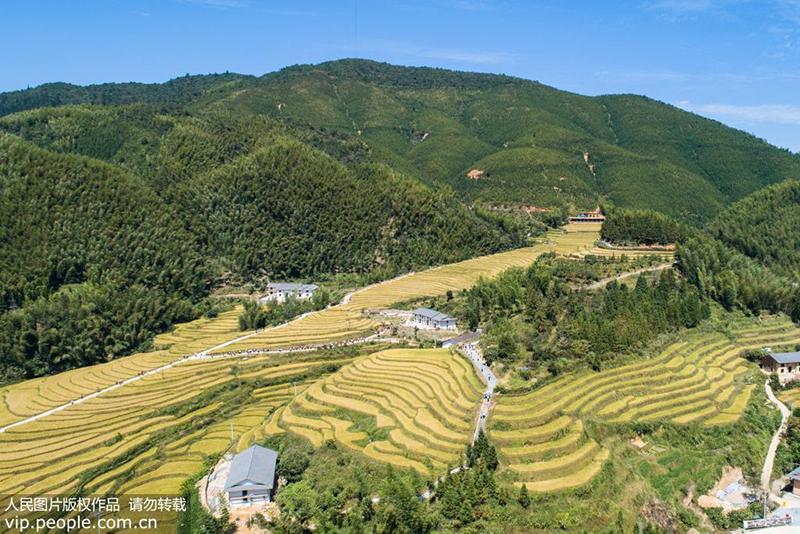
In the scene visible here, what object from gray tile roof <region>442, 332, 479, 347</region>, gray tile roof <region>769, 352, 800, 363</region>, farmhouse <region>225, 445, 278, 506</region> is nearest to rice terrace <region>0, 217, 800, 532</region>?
gray tile roof <region>769, 352, 800, 363</region>

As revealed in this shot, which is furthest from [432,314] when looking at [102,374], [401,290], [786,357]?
[102,374]

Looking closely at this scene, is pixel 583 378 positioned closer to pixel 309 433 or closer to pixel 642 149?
pixel 309 433

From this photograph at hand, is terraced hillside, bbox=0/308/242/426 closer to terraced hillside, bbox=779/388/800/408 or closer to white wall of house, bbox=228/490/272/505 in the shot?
white wall of house, bbox=228/490/272/505

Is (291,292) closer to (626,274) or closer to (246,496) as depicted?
(626,274)

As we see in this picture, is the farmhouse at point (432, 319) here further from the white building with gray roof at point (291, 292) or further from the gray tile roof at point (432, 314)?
the white building with gray roof at point (291, 292)

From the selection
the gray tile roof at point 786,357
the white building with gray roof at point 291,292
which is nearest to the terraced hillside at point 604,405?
the gray tile roof at point 786,357

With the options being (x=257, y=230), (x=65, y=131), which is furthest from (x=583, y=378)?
(x=65, y=131)
